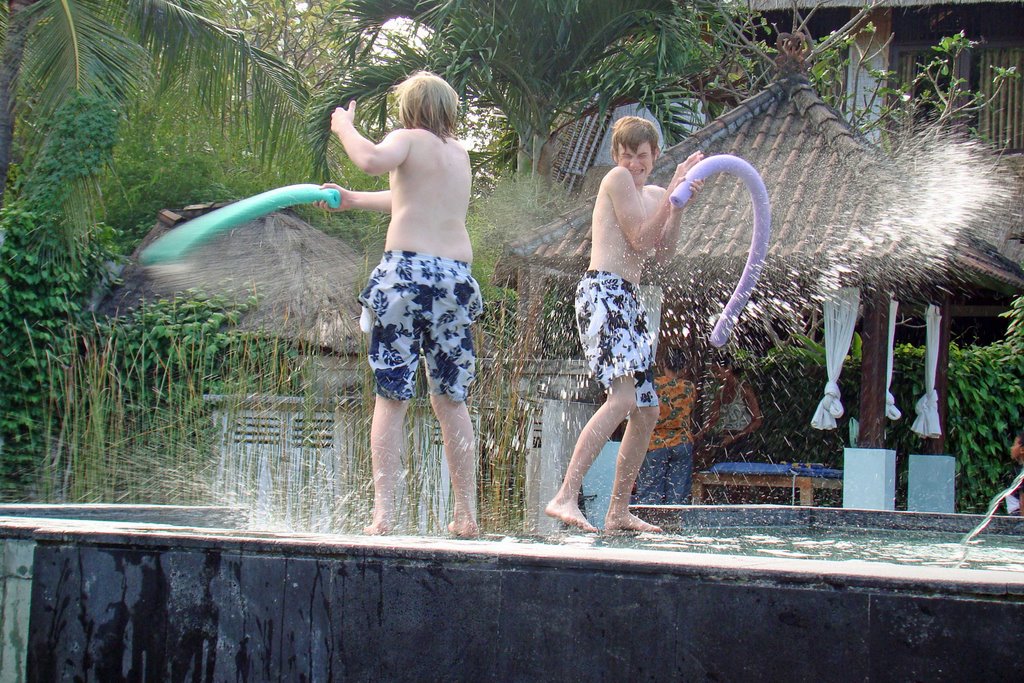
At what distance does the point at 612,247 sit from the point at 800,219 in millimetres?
4135

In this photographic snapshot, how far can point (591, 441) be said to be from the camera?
4246mm

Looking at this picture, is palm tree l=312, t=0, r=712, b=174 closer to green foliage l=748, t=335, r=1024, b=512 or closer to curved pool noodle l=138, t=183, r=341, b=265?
green foliage l=748, t=335, r=1024, b=512

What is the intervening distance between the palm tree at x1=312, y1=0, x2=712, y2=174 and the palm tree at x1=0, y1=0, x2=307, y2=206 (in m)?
0.77

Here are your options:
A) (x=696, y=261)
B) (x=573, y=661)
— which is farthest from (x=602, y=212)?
(x=696, y=261)

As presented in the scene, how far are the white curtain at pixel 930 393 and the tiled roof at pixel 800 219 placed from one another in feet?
1.19

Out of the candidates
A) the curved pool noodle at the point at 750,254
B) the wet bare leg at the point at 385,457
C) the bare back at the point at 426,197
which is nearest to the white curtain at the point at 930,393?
the curved pool noodle at the point at 750,254

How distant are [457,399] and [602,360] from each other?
2.36 ft

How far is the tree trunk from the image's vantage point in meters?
10.4

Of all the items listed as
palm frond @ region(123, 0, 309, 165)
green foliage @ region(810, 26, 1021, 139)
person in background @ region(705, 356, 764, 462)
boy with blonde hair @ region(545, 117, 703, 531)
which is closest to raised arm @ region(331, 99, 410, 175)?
boy with blonde hair @ region(545, 117, 703, 531)

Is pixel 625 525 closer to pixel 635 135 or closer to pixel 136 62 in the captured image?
pixel 635 135

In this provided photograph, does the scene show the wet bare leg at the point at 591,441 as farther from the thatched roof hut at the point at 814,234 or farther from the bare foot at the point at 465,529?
the thatched roof hut at the point at 814,234

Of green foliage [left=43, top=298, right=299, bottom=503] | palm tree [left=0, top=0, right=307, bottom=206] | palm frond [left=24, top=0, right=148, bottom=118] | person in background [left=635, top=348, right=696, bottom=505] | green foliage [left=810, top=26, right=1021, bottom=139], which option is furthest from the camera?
green foliage [left=810, top=26, right=1021, bottom=139]

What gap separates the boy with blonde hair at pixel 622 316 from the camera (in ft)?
13.9

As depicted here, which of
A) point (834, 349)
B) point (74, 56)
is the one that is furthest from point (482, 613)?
point (74, 56)
